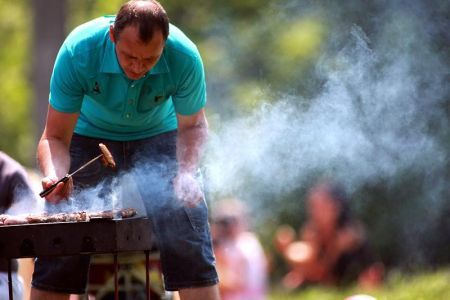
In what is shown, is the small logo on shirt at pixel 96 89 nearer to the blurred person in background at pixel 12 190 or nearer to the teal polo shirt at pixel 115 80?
the teal polo shirt at pixel 115 80

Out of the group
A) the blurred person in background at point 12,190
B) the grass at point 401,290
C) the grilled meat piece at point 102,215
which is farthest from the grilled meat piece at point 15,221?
the grass at point 401,290

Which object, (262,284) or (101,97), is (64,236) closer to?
(101,97)

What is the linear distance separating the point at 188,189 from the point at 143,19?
2.84 feet

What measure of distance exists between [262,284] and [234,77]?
3175 millimetres

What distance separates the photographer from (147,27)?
194 inches

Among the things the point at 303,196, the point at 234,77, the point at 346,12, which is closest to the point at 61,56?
the point at 346,12

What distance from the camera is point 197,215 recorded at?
541 centimetres

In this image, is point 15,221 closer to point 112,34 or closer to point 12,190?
point 112,34

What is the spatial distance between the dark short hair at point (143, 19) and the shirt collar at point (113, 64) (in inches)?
5.9

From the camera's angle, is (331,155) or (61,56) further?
(331,155)

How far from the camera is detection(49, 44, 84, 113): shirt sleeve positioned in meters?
5.23

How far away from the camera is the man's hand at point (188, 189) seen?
533 cm

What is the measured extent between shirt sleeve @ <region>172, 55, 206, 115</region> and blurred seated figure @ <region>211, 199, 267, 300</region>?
12.7ft

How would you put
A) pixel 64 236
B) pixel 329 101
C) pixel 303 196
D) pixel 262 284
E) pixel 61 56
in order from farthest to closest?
1. pixel 303 196
2. pixel 262 284
3. pixel 329 101
4. pixel 61 56
5. pixel 64 236
